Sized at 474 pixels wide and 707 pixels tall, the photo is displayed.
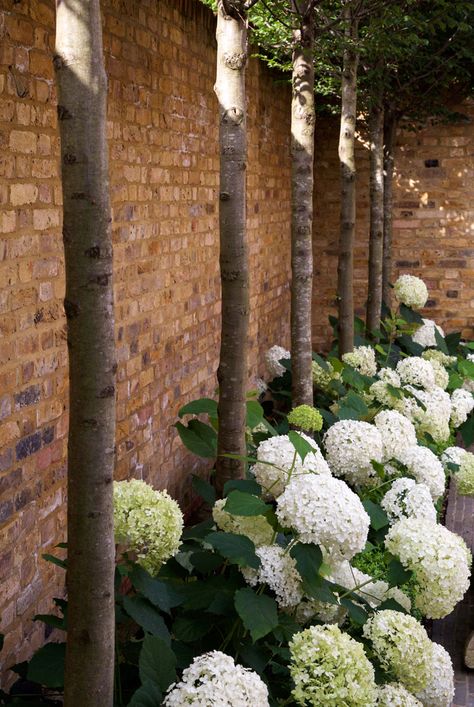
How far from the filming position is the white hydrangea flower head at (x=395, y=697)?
2.98 meters

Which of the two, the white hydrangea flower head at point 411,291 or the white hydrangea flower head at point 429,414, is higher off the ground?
the white hydrangea flower head at point 411,291

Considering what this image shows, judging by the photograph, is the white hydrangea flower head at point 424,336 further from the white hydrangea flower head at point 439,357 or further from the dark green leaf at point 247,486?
the dark green leaf at point 247,486

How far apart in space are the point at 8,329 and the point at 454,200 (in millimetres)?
8547

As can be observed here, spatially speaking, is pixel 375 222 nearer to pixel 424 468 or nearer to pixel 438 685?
pixel 424 468

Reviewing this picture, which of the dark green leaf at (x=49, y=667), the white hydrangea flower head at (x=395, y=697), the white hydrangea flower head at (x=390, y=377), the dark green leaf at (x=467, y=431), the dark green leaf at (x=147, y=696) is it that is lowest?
the dark green leaf at (x=467, y=431)

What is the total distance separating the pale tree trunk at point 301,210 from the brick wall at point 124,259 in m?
0.83

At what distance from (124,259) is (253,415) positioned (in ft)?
3.91

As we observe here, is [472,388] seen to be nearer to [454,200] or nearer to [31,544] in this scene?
[454,200]

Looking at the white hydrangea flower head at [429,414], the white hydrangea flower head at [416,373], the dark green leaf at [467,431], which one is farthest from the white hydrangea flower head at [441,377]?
the white hydrangea flower head at [429,414]

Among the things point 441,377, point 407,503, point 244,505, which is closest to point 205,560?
point 244,505

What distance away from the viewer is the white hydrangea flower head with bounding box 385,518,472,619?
128 inches

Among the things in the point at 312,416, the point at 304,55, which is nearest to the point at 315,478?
the point at 312,416

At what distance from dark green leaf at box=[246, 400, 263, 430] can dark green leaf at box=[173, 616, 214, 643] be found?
1.36 meters

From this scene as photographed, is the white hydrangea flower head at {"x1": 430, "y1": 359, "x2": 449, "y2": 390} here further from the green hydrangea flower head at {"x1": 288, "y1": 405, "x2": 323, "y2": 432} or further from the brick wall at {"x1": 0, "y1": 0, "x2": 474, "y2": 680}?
the green hydrangea flower head at {"x1": 288, "y1": 405, "x2": 323, "y2": 432}
